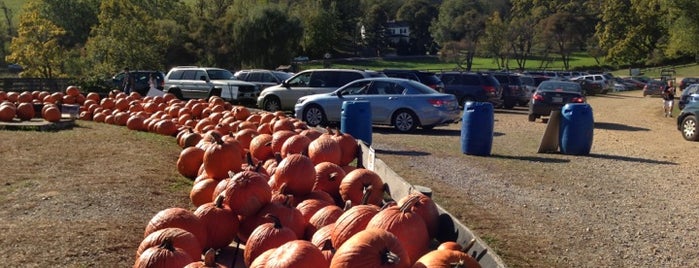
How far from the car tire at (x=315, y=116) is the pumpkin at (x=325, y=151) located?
9850 mm

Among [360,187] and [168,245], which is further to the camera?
[360,187]

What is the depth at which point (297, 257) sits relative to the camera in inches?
162

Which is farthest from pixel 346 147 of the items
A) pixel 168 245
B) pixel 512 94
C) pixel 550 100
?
pixel 512 94

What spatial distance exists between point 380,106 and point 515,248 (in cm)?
1123

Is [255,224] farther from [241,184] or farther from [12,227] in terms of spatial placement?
[12,227]

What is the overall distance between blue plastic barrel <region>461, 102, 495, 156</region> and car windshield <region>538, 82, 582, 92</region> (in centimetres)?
1111

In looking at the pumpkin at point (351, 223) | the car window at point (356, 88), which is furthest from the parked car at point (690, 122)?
the pumpkin at point (351, 223)

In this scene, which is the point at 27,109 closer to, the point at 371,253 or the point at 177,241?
the point at 177,241

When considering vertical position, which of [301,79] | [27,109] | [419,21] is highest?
[419,21]

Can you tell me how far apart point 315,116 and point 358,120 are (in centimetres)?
526

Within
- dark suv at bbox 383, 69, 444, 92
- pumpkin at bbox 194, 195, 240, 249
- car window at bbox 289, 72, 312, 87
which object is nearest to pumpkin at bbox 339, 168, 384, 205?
pumpkin at bbox 194, 195, 240, 249

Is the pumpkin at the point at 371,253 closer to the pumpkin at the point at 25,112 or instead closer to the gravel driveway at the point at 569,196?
the gravel driveway at the point at 569,196

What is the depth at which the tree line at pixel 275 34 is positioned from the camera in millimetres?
44469

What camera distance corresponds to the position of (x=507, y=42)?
8319 centimetres
